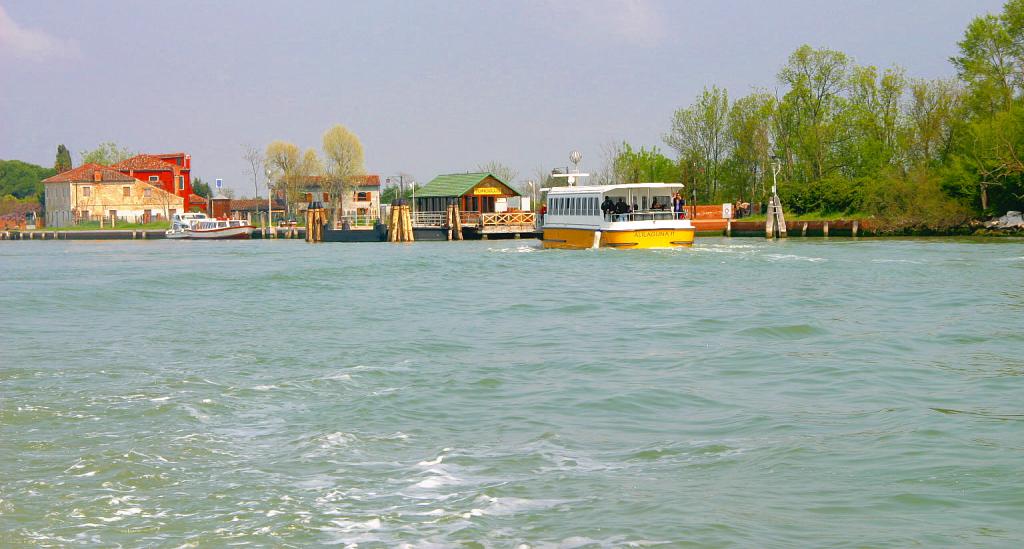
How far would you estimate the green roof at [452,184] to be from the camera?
235ft

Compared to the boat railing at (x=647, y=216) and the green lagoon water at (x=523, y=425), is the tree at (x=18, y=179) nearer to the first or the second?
the boat railing at (x=647, y=216)

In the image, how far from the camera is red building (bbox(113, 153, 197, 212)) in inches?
4082

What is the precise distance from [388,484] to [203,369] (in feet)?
18.6

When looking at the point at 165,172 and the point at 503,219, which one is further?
the point at 165,172

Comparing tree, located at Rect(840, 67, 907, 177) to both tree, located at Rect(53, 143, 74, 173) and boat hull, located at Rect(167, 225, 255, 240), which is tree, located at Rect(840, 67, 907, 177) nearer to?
boat hull, located at Rect(167, 225, 255, 240)

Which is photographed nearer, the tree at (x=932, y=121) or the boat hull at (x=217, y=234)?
the tree at (x=932, y=121)

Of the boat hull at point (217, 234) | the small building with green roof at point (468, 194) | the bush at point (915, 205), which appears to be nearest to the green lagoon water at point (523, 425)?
the bush at point (915, 205)

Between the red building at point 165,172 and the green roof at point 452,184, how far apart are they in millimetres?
39529

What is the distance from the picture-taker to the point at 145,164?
10488 centimetres

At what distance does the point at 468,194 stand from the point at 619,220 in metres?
34.6

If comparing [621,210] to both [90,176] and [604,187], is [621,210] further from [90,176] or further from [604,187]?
[90,176]

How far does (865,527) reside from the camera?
18.8 feet

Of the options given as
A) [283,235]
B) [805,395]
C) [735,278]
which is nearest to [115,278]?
[735,278]

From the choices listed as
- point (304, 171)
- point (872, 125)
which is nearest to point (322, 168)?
point (304, 171)
